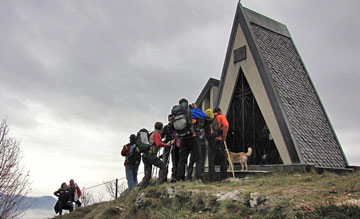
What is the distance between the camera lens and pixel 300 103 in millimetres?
13711

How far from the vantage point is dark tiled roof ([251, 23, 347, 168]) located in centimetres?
1244

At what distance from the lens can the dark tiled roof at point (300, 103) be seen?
12.4 m

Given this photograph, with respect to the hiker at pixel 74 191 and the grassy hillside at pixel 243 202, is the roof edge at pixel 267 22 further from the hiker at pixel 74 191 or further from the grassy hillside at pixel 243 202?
the hiker at pixel 74 191

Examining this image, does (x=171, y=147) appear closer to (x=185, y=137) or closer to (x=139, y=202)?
(x=185, y=137)

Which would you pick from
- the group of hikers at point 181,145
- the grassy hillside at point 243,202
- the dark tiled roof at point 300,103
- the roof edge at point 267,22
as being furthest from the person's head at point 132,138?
the roof edge at point 267,22

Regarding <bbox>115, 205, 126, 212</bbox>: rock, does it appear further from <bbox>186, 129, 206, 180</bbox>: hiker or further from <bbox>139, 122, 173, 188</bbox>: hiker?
<bbox>186, 129, 206, 180</bbox>: hiker

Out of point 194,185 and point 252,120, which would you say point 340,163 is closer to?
point 252,120

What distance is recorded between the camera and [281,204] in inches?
216

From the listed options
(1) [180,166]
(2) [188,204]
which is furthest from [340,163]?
(2) [188,204]

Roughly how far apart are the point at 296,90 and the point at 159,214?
362 inches

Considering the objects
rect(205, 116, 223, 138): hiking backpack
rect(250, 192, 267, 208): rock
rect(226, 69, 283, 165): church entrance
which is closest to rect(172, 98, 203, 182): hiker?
rect(205, 116, 223, 138): hiking backpack

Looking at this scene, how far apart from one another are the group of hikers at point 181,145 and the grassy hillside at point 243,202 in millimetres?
714

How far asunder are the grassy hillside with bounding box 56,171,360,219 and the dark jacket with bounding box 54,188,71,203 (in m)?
3.98

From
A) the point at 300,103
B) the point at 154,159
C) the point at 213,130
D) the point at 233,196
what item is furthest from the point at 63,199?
the point at 300,103
